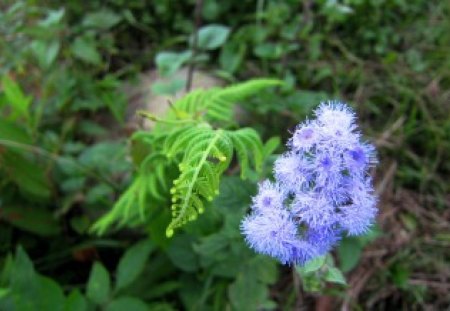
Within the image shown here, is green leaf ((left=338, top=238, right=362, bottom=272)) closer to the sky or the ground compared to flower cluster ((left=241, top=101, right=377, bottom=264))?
closer to the ground

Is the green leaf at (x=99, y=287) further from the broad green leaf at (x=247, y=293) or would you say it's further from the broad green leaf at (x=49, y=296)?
the broad green leaf at (x=247, y=293)

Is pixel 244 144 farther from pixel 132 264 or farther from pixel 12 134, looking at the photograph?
pixel 12 134

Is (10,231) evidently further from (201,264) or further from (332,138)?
(332,138)

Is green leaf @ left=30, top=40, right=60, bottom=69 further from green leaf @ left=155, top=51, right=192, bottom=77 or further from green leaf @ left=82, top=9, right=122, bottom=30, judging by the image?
green leaf @ left=155, top=51, right=192, bottom=77

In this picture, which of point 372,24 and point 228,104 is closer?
point 228,104

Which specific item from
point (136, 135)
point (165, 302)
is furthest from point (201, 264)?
point (136, 135)

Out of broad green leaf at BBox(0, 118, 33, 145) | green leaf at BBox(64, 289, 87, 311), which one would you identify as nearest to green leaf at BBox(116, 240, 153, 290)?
green leaf at BBox(64, 289, 87, 311)
